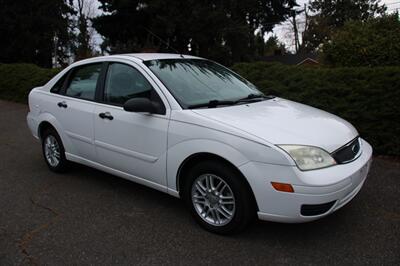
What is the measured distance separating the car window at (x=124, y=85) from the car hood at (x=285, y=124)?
27.9 inches

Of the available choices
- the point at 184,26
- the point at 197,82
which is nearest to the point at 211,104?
the point at 197,82

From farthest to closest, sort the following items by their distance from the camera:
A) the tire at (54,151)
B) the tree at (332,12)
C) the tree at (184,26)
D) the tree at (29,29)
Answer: the tree at (332,12)
the tree at (184,26)
the tree at (29,29)
the tire at (54,151)

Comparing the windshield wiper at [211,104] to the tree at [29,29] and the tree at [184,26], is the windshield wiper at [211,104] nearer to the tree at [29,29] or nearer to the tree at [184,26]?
the tree at [184,26]

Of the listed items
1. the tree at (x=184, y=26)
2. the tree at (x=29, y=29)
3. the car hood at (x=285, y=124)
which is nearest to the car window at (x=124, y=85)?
the car hood at (x=285, y=124)

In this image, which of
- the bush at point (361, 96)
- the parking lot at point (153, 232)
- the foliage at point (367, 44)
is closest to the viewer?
the parking lot at point (153, 232)

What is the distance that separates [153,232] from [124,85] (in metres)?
1.61

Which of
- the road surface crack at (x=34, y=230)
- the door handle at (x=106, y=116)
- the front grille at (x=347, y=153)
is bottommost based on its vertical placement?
the road surface crack at (x=34, y=230)

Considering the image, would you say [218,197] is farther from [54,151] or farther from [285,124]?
[54,151]

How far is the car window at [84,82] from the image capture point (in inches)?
178

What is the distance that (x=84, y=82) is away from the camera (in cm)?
473

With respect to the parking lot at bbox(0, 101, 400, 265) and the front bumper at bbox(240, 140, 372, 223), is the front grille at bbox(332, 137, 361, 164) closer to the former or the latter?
the front bumper at bbox(240, 140, 372, 223)

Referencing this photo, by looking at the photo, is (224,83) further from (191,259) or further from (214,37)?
(214,37)

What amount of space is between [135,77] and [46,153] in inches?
81.3

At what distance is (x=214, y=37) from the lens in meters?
25.8
